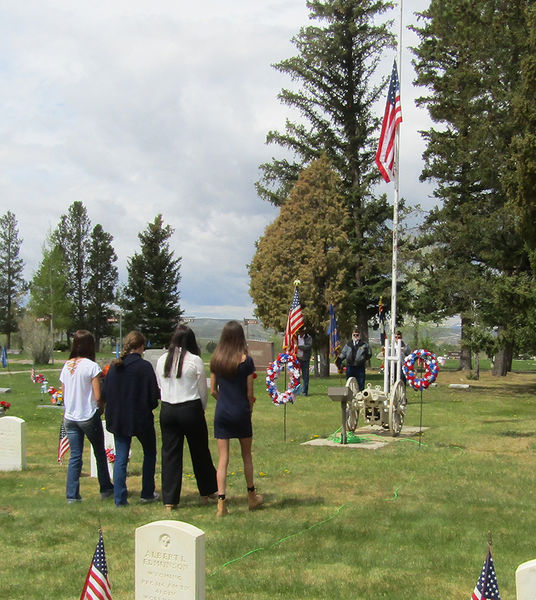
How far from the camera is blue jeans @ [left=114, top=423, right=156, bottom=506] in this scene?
7215 millimetres

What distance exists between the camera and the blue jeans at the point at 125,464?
721 centimetres

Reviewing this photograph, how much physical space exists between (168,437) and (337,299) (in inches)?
879

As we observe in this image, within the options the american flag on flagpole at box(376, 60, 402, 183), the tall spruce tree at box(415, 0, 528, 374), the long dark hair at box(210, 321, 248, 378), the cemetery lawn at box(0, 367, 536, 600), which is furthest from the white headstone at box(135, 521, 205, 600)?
the tall spruce tree at box(415, 0, 528, 374)

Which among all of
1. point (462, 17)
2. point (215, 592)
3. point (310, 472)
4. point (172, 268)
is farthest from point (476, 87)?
point (172, 268)

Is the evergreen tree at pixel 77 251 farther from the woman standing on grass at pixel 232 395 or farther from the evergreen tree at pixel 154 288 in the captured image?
the woman standing on grass at pixel 232 395

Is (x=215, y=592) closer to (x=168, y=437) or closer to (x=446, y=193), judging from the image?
(x=168, y=437)

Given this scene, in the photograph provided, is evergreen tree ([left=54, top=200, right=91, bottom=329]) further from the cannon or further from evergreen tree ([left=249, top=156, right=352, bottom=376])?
the cannon

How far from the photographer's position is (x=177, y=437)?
22.9 feet

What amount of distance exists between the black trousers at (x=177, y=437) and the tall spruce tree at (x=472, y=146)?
13611mm

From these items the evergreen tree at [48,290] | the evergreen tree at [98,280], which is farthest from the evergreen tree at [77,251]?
the evergreen tree at [48,290]

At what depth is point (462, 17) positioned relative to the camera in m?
20.8

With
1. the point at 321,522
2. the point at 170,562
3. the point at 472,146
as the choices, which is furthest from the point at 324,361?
the point at 170,562

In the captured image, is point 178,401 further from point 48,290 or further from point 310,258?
point 48,290

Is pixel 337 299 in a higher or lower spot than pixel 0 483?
higher
